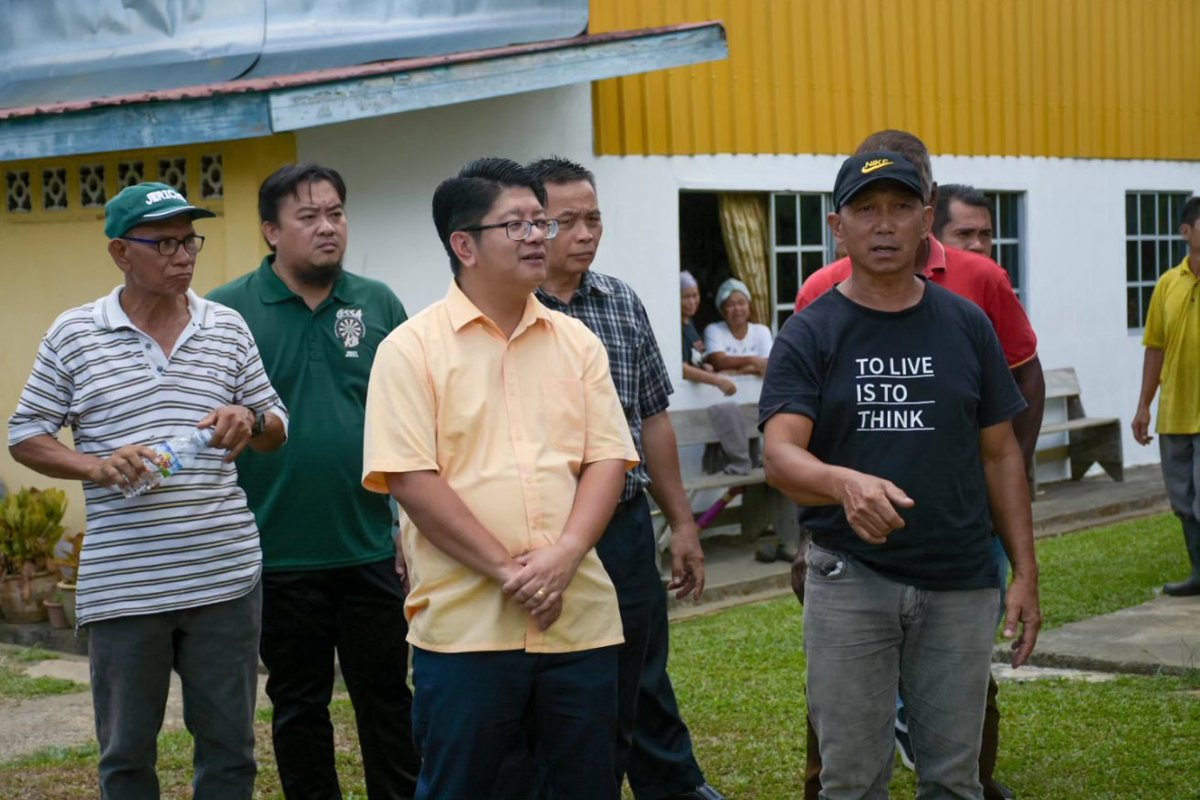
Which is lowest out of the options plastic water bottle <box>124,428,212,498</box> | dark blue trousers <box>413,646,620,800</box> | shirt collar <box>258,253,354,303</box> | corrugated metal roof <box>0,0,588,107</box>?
dark blue trousers <box>413,646,620,800</box>

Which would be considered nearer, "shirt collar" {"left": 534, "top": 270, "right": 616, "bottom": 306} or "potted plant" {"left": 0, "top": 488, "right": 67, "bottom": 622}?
"shirt collar" {"left": 534, "top": 270, "right": 616, "bottom": 306}

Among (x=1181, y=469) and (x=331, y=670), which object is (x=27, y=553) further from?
(x=1181, y=469)

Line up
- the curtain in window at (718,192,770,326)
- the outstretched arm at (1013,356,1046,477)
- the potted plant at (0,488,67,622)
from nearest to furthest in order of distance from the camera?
the outstretched arm at (1013,356,1046,477) < the potted plant at (0,488,67,622) < the curtain in window at (718,192,770,326)

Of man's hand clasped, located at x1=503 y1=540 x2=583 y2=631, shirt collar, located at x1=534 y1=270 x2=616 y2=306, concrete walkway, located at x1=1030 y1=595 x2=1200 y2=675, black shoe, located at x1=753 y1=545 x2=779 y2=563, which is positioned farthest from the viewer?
black shoe, located at x1=753 y1=545 x2=779 y2=563

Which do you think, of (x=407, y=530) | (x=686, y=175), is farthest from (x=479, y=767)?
(x=686, y=175)

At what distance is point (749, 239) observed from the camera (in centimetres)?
1218

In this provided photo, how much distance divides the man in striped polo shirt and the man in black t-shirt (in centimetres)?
160

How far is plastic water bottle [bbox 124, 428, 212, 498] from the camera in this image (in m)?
4.37

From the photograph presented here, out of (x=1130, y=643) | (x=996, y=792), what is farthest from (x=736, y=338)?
(x=996, y=792)

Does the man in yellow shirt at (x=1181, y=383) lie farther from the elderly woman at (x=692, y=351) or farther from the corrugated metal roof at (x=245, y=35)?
the corrugated metal roof at (x=245, y=35)

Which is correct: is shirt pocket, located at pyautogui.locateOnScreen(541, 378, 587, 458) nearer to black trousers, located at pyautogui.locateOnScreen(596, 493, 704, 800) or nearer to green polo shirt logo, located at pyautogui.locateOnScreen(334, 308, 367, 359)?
black trousers, located at pyautogui.locateOnScreen(596, 493, 704, 800)

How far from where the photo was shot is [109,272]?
1018 cm

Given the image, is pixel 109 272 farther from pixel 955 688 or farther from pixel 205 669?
pixel 955 688

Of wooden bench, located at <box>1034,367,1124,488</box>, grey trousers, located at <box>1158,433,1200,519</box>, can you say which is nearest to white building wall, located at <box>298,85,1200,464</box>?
wooden bench, located at <box>1034,367,1124,488</box>
